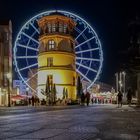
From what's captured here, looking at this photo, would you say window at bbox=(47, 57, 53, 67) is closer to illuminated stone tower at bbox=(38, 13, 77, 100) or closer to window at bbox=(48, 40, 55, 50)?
illuminated stone tower at bbox=(38, 13, 77, 100)

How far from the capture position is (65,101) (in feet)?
283

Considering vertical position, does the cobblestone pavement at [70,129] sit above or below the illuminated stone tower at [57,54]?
below

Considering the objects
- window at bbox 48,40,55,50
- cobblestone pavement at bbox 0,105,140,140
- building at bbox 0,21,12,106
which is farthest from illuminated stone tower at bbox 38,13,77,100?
cobblestone pavement at bbox 0,105,140,140

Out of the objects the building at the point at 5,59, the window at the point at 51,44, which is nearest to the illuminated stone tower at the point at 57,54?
the window at the point at 51,44

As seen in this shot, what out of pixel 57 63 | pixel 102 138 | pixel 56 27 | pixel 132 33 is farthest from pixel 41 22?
pixel 102 138

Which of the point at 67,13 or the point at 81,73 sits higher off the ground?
the point at 67,13

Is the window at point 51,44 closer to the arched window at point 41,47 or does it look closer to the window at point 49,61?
the arched window at point 41,47

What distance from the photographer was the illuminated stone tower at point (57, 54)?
10494cm

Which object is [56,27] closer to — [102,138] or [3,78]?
[3,78]

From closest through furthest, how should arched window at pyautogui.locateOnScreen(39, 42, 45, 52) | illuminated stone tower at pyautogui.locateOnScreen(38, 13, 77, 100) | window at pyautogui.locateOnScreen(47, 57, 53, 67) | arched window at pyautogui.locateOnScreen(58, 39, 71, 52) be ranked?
illuminated stone tower at pyautogui.locateOnScreen(38, 13, 77, 100) → window at pyautogui.locateOnScreen(47, 57, 53, 67) → arched window at pyautogui.locateOnScreen(58, 39, 71, 52) → arched window at pyautogui.locateOnScreen(39, 42, 45, 52)

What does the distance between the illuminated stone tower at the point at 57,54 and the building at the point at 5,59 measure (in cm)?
837

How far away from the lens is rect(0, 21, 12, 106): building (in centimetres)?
9350

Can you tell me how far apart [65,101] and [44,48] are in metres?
23.3

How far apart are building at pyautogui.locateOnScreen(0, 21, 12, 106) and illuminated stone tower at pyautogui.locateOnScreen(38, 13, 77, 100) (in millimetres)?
8367
